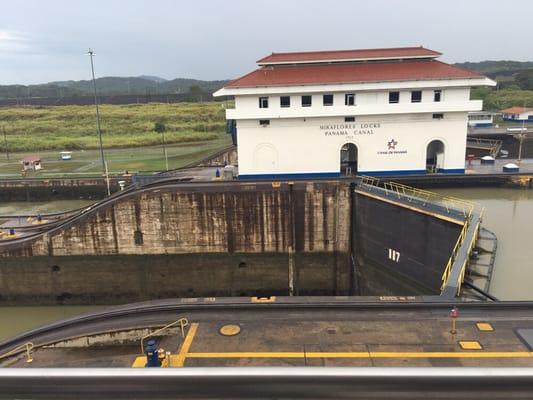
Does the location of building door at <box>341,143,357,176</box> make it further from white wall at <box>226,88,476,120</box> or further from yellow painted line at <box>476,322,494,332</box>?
yellow painted line at <box>476,322,494,332</box>

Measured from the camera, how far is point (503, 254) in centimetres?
1275

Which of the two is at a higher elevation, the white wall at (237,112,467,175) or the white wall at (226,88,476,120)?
the white wall at (226,88,476,120)

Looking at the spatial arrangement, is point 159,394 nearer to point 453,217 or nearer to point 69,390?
point 69,390

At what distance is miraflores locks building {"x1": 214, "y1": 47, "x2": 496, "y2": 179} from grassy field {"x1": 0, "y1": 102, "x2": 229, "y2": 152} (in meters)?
37.2

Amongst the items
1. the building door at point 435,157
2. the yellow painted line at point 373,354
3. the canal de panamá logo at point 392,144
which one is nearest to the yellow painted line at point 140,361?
the yellow painted line at point 373,354

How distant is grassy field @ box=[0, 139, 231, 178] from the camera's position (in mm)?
36281

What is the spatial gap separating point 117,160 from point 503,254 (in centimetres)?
3775

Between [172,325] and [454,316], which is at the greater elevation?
[454,316]

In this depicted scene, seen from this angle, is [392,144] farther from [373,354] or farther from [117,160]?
[117,160]

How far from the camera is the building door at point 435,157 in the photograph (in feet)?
69.8

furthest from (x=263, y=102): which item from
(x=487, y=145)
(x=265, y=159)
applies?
(x=487, y=145)

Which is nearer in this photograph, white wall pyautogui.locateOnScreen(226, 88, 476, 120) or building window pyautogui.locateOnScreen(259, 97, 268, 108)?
white wall pyautogui.locateOnScreen(226, 88, 476, 120)

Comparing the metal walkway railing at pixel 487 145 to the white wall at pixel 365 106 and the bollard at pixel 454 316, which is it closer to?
the white wall at pixel 365 106

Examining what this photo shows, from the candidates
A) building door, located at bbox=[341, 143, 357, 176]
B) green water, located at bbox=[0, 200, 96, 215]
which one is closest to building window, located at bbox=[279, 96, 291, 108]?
building door, located at bbox=[341, 143, 357, 176]
